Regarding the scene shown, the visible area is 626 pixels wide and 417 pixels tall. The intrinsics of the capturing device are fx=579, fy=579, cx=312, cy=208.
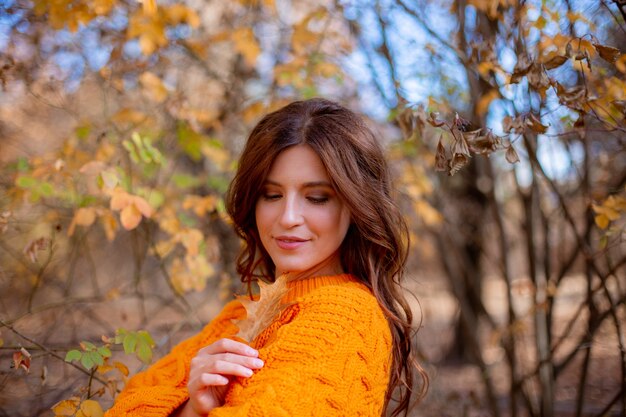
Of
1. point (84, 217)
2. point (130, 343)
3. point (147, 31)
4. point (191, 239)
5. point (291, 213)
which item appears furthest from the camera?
point (191, 239)

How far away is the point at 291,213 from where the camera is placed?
1.78m

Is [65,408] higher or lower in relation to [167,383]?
lower

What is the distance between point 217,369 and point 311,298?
1.06 ft

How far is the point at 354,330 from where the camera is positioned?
159 cm

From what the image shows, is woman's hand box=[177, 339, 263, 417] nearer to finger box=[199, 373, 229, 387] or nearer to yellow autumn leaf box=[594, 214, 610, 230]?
finger box=[199, 373, 229, 387]

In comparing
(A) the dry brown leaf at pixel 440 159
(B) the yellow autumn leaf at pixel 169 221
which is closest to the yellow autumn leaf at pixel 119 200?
(B) the yellow autumn leaf at pixel 169 221

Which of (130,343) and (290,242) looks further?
(130,343)

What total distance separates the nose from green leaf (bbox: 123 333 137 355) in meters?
0.86

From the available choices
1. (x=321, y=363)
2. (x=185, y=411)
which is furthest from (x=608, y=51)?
(x=185, y=411)

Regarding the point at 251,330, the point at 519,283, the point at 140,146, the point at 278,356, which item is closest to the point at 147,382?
the point at 251,330

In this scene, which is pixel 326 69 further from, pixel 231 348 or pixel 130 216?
pixel 231 348

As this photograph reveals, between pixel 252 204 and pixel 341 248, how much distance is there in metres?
0.34

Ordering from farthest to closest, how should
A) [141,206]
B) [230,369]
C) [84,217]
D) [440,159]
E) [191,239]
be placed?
[191,239] → [84,217] → [141,206] → [440,159] → [230,369]

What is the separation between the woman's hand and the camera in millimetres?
1480
